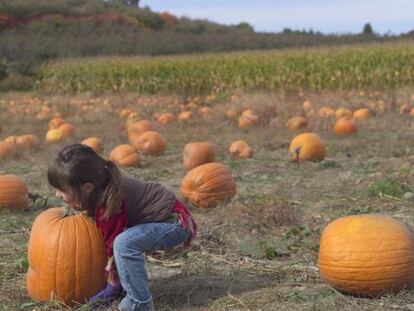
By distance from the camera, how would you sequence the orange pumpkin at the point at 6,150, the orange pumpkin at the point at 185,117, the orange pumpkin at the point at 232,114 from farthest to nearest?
1. the orange pumpkin at the point at 185,117
2. the orange pumpkin at the point at 232,114
3. the orange pumpkin at the point at 6,150

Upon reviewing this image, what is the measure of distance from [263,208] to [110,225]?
5.85 ft

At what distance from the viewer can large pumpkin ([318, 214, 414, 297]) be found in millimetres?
3502

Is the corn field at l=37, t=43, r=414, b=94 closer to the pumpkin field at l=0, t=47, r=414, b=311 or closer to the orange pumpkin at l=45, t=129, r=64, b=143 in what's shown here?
the pumpkin field at l=0, t=47, r=414, b=311

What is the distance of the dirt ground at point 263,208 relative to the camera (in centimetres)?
372

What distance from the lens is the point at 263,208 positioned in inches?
207

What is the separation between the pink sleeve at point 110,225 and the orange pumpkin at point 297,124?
7301mm

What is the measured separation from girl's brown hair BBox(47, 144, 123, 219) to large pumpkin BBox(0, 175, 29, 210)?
8.56 feet

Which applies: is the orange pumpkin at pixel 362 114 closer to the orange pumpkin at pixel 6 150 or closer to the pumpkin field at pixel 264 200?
the pumpkin field at pixel 264 200

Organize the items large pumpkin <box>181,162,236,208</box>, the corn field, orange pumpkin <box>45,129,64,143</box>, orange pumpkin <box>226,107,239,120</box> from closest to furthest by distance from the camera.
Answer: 1. large pumpkin <box>181,162,236,208</box>
2. orange pumpkin <box>45,129,64,143</box>
3. orange pumpkin <box>226,107,239,120</box>
4. the corn field

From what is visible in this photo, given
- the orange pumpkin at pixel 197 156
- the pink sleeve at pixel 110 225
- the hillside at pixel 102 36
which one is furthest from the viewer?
the hillside at pixel 102 36

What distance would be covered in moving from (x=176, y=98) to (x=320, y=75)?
3885 millimetres

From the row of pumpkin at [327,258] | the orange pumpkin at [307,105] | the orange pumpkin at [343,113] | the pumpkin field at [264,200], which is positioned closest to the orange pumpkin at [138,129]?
the pumpkin field at [264,200]

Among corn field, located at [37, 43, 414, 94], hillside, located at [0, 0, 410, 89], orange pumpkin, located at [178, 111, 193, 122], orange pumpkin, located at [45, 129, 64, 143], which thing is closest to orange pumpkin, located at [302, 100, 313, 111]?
orange pumpkin, located at [178, 111, 193, 122]

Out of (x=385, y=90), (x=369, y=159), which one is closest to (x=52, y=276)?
(x=369, y=159)
